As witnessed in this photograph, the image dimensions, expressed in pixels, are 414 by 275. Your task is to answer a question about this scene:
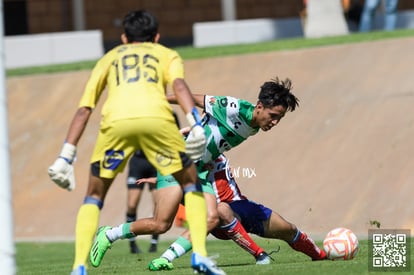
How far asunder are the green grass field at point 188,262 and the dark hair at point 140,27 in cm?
223

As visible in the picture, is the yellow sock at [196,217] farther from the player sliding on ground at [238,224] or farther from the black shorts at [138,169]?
the black shorts at [138,169]

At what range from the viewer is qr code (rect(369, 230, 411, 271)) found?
1157 centimetres

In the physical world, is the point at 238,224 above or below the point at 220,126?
below

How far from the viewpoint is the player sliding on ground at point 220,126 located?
12.1m

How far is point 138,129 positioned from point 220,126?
2.48m

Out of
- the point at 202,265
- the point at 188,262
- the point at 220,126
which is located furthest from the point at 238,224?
the point at 202,265

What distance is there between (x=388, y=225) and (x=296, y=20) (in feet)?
44.2

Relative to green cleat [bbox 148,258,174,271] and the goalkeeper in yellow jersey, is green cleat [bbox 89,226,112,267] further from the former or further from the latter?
the goalkeeper in yellow jersey

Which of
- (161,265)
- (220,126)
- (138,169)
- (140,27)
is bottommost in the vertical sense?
(138,169)

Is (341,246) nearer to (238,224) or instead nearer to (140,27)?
(238,224)

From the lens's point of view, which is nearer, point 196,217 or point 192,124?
point 192,124

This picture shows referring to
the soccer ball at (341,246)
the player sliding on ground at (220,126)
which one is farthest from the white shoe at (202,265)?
the soccer ball at (341,246)

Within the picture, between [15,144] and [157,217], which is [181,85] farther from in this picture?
[15,144]

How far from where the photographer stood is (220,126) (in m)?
12.4
